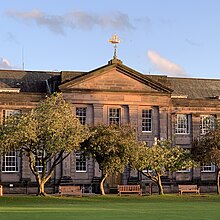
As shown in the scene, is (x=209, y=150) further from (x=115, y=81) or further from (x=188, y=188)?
(x=115, y=81)

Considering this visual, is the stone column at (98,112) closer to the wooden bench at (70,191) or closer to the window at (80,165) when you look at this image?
the window at (80,165)

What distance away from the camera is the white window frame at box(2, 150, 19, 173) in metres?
48.6

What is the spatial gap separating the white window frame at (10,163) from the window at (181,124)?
632 inches

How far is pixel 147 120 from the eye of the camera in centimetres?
5228

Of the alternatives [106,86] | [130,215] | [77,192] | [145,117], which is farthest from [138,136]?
[130,215]

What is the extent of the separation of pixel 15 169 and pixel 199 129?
60.4ft

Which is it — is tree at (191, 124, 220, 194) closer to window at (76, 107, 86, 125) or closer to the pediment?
the pediment

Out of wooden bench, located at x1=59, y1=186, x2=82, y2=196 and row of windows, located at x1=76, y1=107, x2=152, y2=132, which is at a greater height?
row of windows, located at x1=76, y1=107, x2=152, y2=132

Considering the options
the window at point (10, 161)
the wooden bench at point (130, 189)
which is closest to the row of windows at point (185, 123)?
the wooden bench at point (130, 189)

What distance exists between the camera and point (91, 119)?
165 ft

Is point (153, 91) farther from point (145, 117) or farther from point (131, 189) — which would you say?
point (131, 189)

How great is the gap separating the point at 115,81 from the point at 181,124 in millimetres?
8379

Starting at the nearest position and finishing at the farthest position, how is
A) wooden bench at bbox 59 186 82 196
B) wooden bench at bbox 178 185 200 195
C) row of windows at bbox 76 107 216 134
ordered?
wooden bench at bbox 59 186 82 196
wooden bench at bbox 178 185 200 195
row of windows at bbox 76 107 216 134

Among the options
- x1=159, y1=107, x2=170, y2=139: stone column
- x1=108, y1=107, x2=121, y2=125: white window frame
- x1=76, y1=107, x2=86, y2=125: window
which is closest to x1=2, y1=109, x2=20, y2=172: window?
x1=76, y1=107, x2=86, y2=125: window
